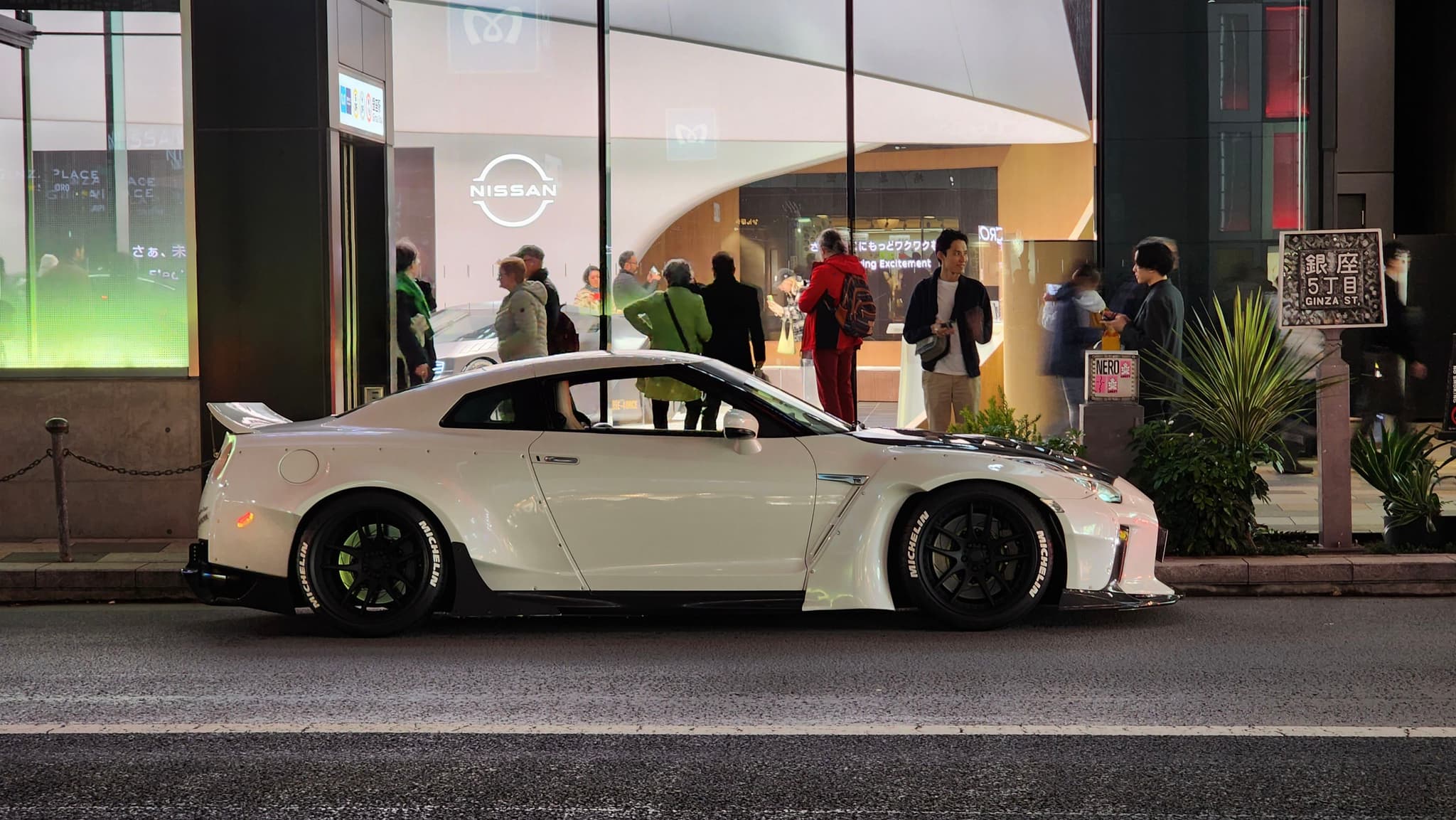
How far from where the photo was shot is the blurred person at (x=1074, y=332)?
46.6 feet

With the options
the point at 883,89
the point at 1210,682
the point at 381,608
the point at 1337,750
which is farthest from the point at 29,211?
the point at 1337,750

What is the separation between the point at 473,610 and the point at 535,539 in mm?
448

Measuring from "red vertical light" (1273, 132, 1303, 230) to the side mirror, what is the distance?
28.8 feet

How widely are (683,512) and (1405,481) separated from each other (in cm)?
466

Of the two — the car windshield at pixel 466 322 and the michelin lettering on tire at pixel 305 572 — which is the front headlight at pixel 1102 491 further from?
the car windshield at pixel 466 322

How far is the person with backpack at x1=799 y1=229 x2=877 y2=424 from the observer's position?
40.8ft

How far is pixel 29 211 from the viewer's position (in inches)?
433

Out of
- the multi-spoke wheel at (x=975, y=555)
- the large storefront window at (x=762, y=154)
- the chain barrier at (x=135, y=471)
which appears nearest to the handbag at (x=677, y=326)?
the large storefront window at (x=762, y=154)

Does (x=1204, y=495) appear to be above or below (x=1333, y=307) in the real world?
below

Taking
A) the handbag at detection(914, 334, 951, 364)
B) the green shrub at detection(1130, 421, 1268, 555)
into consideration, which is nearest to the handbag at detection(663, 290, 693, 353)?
the handbag at detection(914, 334, 951, 364)

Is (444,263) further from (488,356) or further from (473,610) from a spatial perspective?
(473,610)

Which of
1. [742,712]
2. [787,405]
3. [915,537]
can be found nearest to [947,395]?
[787,405]

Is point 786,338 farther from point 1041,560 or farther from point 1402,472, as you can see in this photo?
point 1041,560

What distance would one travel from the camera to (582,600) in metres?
7.07
